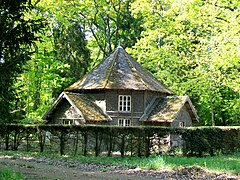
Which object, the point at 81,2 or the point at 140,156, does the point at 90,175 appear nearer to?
the point at 140,156

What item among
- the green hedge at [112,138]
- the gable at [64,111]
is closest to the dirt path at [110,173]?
the green hedge at [112,138]

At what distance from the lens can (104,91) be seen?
30.7 metres

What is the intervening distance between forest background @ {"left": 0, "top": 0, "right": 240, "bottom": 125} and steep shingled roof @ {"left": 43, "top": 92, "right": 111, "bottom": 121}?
12.0 feet

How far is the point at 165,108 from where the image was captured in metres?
30.5

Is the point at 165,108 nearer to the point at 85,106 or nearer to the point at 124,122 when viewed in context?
the point at 124,122

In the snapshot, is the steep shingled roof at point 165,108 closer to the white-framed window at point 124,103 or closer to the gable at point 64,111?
the white-framed window at point 124,103

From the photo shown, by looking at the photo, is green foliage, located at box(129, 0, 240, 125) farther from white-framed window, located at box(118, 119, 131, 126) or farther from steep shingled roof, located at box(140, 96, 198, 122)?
white-framed window, located at box(118, 119, 131, 126)

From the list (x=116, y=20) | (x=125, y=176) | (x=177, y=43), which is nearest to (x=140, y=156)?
(x=125, y=176)

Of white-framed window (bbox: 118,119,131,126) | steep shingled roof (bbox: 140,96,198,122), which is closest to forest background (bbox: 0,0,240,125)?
steep shingled roof (bbox: 140,96,198,122)

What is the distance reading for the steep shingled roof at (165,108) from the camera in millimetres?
29484

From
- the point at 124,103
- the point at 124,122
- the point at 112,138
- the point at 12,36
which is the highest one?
the point at 12,36

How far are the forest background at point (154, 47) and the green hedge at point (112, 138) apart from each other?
3.06 m

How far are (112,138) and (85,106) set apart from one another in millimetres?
8368

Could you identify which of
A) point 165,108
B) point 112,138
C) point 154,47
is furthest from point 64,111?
point 154,47
